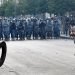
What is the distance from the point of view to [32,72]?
31.5 ft

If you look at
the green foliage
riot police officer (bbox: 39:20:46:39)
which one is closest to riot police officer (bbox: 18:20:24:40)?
riot police officer (bbox: 39:20:46:39)

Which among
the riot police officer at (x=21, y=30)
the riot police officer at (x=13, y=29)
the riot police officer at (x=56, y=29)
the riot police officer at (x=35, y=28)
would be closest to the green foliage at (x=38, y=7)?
the riot police officer at (x=56, y=29)

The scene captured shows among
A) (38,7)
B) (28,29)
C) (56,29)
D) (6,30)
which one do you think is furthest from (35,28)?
(38,7)

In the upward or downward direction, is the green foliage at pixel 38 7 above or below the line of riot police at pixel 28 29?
above

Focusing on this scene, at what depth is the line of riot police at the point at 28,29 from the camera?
2512cm

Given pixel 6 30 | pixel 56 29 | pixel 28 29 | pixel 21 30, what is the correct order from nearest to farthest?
pixel 6 30
pixel 21 30
pixel 28 29
pixel 56 29

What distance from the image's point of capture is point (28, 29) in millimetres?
25781

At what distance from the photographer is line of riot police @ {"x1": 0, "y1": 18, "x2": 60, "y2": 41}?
25125 mm

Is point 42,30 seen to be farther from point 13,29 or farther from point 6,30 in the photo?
point 6,30

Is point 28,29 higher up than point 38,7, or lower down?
lower down

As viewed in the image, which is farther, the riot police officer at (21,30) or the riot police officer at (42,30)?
the riot police officer at (42,30)

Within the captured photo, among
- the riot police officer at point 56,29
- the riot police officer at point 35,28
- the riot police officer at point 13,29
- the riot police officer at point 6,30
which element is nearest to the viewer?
the riot police officer at point 6,30

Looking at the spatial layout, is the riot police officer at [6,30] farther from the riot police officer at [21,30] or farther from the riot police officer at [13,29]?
the riot police officer at [21,30]

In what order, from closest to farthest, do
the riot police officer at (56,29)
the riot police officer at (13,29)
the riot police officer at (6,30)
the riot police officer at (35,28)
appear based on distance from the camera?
the riot police officer at (6,30) → the riot police officer at (13,29) → the riot police officer at (35,28) → the riot police officer at (56,29)
